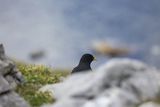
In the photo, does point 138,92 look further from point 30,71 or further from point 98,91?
point 30,71

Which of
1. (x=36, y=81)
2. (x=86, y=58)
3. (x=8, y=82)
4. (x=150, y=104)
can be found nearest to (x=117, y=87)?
(x=150, y=104)

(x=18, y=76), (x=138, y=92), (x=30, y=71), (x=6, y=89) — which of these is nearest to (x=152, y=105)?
(x=138, y=92)

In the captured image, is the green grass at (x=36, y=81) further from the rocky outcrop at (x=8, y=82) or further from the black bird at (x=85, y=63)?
the black bird at (x=85, y=63)

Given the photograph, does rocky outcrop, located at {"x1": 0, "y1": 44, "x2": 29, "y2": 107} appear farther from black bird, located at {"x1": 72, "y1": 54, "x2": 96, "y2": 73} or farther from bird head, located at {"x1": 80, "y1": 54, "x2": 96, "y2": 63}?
bird head, located at {"x1": 80, "y1": 54, "x2": 96, "y2": 63}

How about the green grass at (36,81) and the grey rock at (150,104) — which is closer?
the grey rock at (150,104)

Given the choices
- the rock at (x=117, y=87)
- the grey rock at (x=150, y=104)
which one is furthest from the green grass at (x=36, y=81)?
the grey rock at (x=150, y=104)

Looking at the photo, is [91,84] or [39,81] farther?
[39,81]

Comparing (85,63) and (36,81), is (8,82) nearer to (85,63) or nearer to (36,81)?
(36,81)
